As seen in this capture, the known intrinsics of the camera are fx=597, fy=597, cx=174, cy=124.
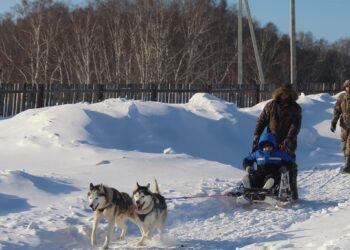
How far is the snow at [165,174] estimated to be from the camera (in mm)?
6402

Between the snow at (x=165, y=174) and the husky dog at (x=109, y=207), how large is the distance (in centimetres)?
25

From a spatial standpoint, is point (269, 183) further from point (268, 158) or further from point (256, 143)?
point (256, 143)

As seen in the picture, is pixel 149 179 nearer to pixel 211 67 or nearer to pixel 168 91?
pixel 168 91

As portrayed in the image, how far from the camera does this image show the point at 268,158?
27.6 feet

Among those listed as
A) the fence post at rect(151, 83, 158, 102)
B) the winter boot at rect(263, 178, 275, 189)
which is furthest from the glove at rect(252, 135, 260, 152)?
the fence post at rect(151, 83, 158, 102)

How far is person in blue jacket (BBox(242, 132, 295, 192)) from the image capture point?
27.6 feet

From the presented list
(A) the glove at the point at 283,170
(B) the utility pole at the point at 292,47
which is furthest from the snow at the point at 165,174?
(B) the utility pole at the point at 292,47

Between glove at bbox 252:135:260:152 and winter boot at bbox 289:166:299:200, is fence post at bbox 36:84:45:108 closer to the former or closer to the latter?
glove at bbox 252:135:260:152

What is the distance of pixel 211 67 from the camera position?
47062 millimetres

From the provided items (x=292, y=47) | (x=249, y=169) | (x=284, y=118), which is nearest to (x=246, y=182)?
(x=249, y=169)

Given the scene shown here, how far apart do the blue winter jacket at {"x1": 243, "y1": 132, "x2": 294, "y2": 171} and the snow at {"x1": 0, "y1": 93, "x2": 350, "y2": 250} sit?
59cm

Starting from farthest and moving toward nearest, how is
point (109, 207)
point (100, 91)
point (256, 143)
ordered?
point (100, 91)
point (256, 143)
point (109, 207)

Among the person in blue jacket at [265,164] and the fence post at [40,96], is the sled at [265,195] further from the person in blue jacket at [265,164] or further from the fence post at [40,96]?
the fence post at [40,96]

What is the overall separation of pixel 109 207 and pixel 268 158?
9.95 feet
